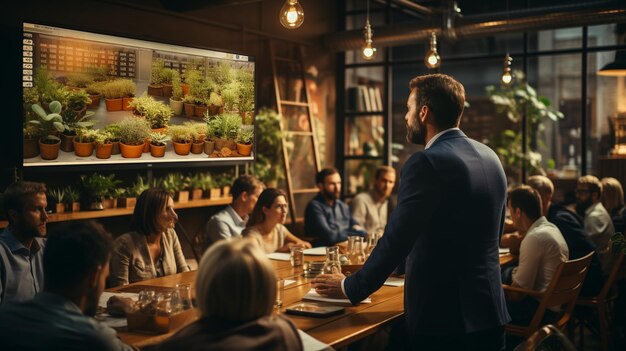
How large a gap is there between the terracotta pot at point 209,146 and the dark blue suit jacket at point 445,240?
158 inches

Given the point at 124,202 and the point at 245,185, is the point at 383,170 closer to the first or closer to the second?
the point at 245,185

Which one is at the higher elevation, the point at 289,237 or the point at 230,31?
the point at 230,31

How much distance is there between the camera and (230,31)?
7.30 meters

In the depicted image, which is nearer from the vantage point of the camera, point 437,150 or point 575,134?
point 437,150

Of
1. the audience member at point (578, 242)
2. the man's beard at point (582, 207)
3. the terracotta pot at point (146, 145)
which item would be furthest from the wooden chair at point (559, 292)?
the terracotta pot at point (146, 145)

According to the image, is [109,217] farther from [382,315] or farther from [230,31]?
[382,315]

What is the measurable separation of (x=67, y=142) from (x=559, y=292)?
11.8ft

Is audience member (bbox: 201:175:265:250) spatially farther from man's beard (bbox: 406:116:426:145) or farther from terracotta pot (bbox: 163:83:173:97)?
man's beard (bbox: 406:116:426:145)

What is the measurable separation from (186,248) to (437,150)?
460cm

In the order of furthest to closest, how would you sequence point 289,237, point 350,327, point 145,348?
point 289,237, point 350,327, point 145,348

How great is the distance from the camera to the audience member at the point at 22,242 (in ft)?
11.4

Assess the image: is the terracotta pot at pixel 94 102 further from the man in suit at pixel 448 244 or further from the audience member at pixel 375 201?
the man in suit at pixel 448 244

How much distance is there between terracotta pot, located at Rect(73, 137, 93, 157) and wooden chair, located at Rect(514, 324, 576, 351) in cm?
403

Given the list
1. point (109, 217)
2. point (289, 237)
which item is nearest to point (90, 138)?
point (109, 217)
